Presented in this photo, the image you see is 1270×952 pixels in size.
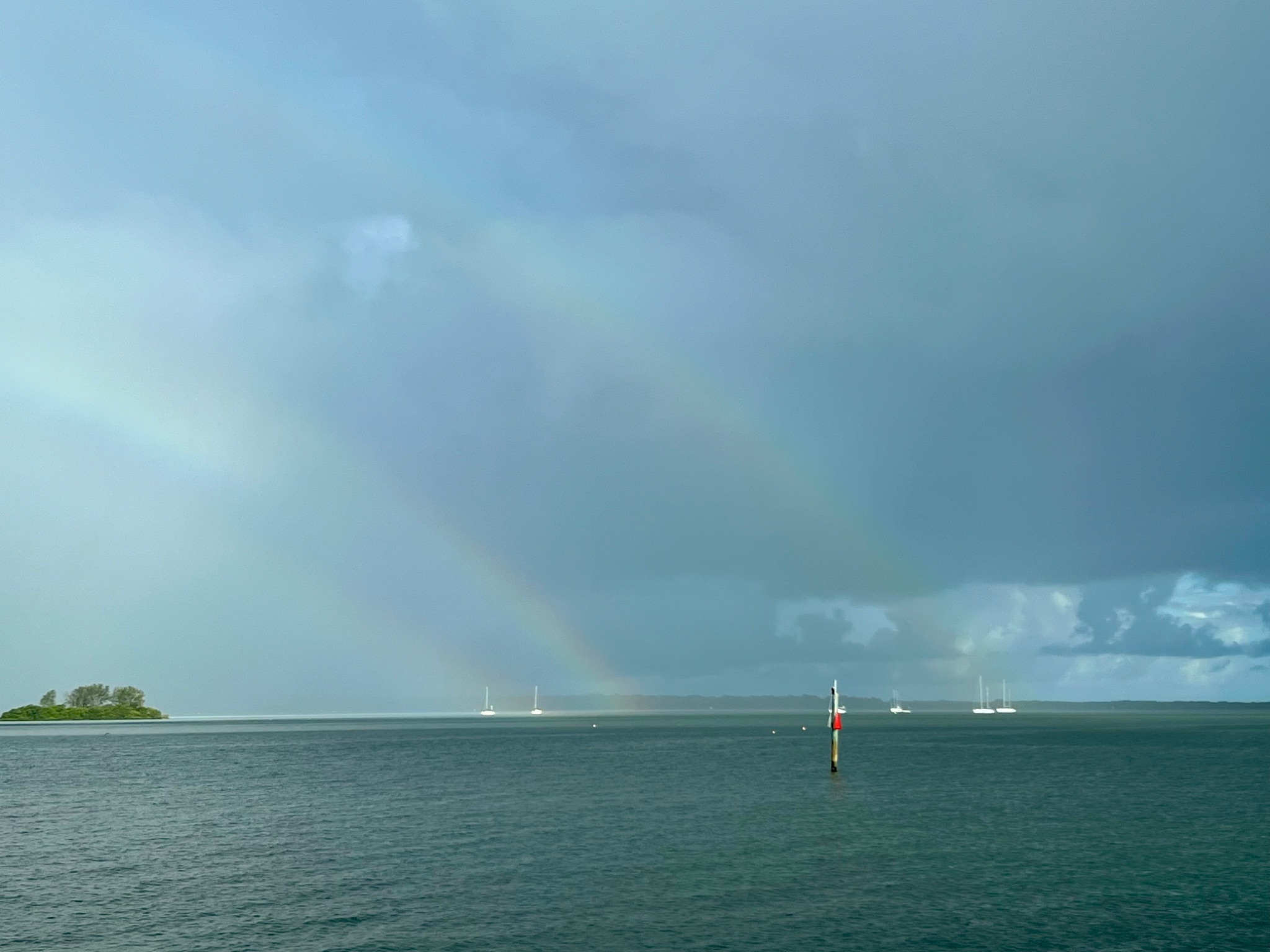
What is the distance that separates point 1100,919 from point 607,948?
2089cm

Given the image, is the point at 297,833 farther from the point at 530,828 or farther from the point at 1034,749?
the point at 1034,749

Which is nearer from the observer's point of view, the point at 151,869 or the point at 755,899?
the point at 755,899

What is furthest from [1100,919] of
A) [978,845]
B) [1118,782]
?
[1118,782]

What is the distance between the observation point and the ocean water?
41062 millimetres

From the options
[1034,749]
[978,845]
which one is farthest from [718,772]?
[1034,749]

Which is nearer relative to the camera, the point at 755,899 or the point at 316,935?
the point at 316,935

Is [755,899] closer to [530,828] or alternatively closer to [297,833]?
[530,828]

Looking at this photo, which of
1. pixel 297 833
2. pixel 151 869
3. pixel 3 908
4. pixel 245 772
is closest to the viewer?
pixel 3 908

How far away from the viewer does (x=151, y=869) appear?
57.1m

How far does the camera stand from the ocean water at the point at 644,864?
41.1 meters

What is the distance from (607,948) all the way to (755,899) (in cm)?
1116

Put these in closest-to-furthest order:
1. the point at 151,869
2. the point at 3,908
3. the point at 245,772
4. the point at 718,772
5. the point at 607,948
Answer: the point at 607,948 → the point at 3,908 → the point at 151,869 → the point at 718,772 → the point at 245,772

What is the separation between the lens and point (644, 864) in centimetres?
5728

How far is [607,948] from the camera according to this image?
37812 mm
